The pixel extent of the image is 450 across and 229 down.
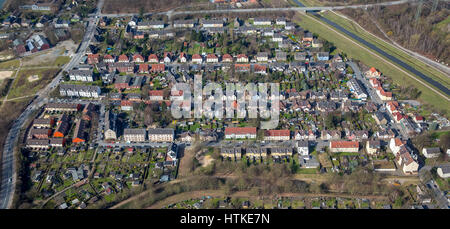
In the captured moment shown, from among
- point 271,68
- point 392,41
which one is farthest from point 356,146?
point 392,41

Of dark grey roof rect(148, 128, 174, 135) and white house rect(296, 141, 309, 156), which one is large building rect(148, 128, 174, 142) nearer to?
dark grey roof rect(148, 128, 174, 135)

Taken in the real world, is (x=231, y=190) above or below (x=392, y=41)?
below

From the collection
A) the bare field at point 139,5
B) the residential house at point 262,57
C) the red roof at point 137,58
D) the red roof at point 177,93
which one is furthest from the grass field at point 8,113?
the residential house at point 262,57

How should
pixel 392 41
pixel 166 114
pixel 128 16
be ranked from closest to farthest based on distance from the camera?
pixel 166 114, pixel 392 41, pixel 128 16

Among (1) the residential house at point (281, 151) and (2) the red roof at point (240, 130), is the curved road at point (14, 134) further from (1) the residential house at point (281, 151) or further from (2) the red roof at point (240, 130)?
(1) the residential house at point (281, 151)

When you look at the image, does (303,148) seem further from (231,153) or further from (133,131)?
(133,131)

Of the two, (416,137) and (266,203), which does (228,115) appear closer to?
(266,203)

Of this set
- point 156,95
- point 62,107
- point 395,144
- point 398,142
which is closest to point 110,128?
point 156,95

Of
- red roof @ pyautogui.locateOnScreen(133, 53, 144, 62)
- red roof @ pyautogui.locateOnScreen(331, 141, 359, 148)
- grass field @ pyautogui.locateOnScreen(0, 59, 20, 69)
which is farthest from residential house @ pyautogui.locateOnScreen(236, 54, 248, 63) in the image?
grass field @ pyautogui.locateOnScreen(0, 59, 20, 69)
